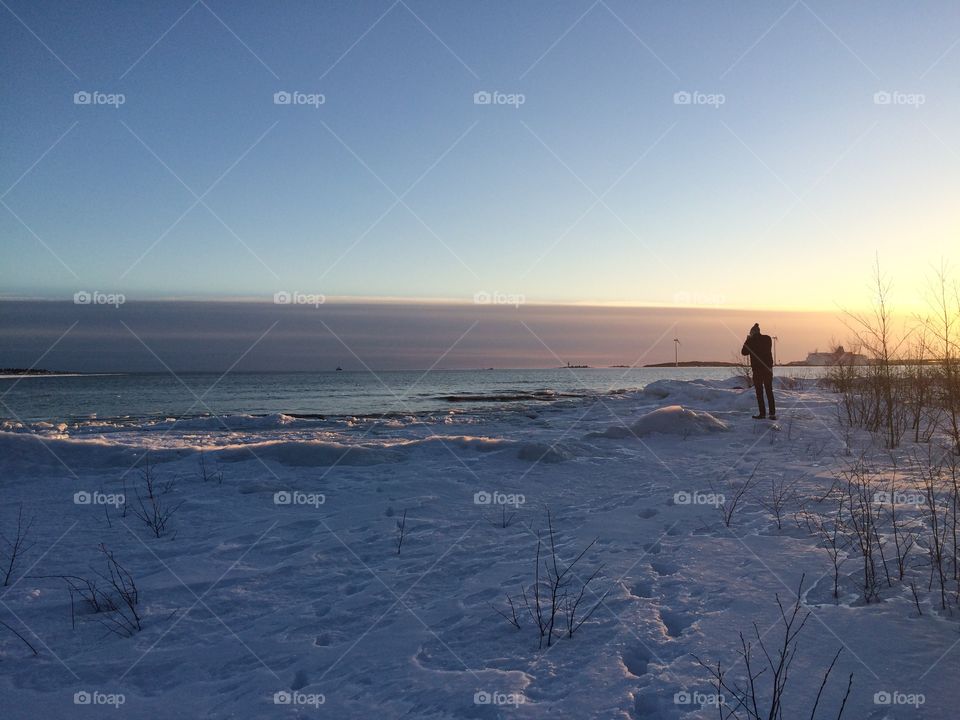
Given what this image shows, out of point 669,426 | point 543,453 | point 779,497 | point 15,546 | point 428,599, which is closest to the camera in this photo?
point 428,599

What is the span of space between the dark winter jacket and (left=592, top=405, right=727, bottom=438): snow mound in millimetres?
2155

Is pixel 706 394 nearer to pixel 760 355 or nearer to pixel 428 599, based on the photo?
pixel 760 355

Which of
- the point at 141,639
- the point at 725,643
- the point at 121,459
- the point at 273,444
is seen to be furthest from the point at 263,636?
the point at 121,459

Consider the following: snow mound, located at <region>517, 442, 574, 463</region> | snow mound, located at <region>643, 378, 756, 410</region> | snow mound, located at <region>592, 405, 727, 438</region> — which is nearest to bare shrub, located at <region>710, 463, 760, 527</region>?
snow mound, located at <region>517, 442, 574, 463</region>

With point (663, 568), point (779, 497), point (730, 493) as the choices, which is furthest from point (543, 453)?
point (663, 568)

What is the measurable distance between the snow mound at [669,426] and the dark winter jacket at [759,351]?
7.07 ft

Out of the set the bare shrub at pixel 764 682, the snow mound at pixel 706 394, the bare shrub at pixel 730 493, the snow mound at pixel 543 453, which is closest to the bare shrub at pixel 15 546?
the bare shrub at pixel 764 682

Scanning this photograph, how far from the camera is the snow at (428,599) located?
281cm

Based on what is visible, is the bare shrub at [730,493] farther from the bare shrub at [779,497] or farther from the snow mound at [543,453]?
the snow mound at [543,453]

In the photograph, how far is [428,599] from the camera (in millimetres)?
4051

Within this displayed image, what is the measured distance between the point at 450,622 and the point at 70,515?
5.32 m

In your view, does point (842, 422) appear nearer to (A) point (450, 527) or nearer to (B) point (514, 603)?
(A) point (450, 527)

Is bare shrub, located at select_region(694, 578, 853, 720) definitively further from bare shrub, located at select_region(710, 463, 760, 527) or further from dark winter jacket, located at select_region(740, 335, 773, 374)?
dark winter jacket, located at select_region(740, 335, 773, 374)

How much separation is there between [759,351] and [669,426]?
3.42 m
